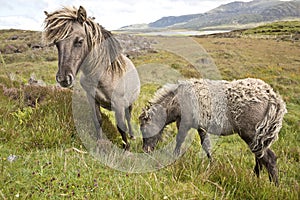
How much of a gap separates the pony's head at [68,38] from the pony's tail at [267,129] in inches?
132

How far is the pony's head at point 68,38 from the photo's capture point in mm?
4227

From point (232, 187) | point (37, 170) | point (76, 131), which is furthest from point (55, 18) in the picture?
point (232, 187)

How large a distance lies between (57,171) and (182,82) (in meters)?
3.01

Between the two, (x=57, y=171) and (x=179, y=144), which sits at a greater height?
(x=57, y=171)

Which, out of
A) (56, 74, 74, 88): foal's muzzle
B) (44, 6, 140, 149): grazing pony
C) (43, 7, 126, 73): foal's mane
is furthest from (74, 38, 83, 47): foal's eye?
(56, 74, 74, 88): foal's muzzle

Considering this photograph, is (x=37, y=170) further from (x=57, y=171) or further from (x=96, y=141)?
(x=96, y=141)

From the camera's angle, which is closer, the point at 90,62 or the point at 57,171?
the point at 57,171

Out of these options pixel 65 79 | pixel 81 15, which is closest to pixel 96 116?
pixel 65 79

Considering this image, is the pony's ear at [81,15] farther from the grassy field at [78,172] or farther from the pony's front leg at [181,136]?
the pony's front leg at [181,136]

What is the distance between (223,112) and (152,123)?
4.62 ft

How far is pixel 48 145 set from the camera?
460cm

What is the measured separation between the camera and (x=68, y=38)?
438 centimetres

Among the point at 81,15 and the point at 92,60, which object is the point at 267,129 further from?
the point at 81,15

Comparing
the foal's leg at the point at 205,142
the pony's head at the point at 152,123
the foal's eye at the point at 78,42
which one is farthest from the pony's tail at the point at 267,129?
the foal's eye at the point at 78,42
